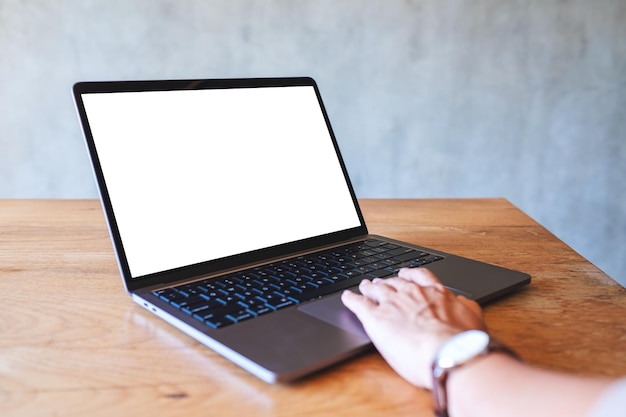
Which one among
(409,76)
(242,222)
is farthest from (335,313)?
(409,76)

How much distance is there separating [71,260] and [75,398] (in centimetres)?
45

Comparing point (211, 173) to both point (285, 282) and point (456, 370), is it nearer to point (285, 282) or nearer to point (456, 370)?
point (285, 282)

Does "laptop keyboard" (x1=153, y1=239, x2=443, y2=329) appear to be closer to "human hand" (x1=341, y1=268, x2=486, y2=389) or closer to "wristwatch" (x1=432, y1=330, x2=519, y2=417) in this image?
"human hand" (x1=341, y1=268, x2=486, y2=389)

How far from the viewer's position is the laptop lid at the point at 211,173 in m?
0.77

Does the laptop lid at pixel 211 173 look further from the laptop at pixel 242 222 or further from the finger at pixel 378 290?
the finger at pixel 378 290

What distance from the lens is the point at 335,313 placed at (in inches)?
25.3

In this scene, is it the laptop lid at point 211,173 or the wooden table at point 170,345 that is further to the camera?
the laptop lid at point 211,173

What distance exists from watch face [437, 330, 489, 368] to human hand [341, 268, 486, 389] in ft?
0.03

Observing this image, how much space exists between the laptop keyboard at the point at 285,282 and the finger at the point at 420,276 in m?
0.08

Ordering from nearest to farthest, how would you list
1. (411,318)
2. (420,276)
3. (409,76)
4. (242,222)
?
(411,318) → (420,276) → (242,222) → (409,76)

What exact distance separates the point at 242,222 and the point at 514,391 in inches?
19.1

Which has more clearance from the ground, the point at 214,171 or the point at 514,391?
the point at 214,171

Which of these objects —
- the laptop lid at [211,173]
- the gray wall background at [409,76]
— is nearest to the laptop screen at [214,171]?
the laptop lid at [211,173]

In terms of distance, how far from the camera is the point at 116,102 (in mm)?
819
